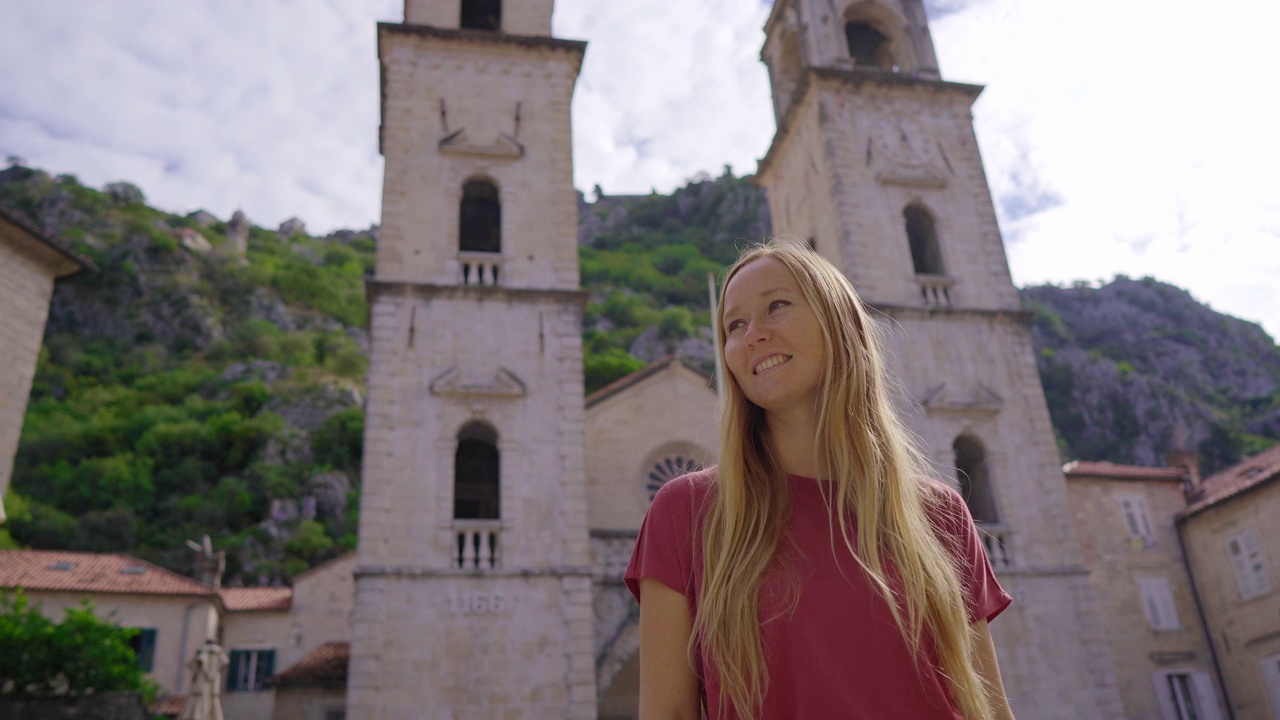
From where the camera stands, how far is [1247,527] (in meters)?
19.0

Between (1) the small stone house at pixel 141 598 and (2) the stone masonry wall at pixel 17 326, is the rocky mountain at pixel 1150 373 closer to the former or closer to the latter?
(1) the small stone house at pixel 141 598

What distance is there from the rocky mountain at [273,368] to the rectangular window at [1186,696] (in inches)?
364

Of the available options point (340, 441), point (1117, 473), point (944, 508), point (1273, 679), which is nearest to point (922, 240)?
point (1117, 473)

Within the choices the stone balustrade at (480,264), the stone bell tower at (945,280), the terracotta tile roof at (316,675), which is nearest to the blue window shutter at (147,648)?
the terracotta tile roof at (316,675)

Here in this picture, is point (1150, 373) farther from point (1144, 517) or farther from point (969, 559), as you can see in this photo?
point (969, 559)

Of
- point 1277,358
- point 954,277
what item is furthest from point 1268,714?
point 1277,358

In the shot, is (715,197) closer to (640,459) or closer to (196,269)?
(196,269)

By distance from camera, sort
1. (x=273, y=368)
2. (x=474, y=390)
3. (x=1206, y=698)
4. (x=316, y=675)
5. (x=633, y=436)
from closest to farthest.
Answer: (x=474, y=390), (x=633, y=436), (x=316, y=675), (x=1206, y=698), (x=273, y=368)

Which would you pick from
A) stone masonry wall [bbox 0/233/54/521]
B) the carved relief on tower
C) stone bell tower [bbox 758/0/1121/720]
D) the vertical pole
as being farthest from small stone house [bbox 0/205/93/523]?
the carved relief on tower

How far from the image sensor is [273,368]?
5653 cm

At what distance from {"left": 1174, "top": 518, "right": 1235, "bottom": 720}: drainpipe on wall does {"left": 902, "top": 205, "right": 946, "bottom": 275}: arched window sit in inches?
311

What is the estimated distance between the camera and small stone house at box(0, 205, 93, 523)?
15.1 metres

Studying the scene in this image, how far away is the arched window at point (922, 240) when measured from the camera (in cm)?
1888

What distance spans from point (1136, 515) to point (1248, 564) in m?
2.28
